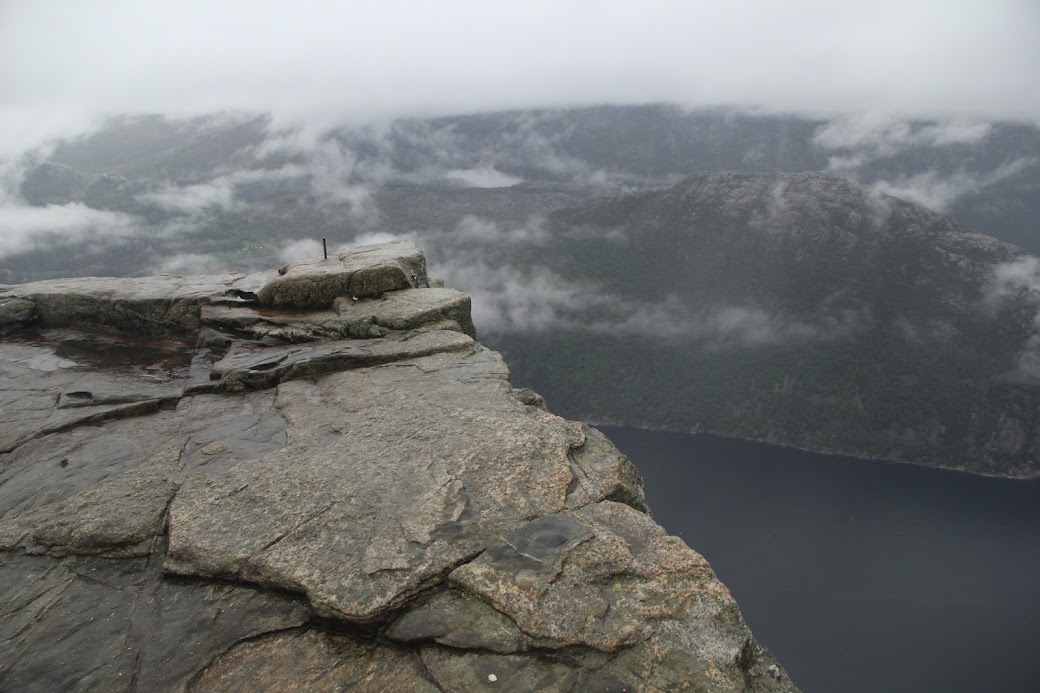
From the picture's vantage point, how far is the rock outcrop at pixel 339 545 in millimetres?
7586

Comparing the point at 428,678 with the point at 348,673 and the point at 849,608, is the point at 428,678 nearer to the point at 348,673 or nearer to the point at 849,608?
the point at 348,673

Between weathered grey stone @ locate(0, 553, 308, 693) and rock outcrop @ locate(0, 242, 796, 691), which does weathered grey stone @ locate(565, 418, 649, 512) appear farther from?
weathered grey stone @ locate(0, 553, 308, 693)

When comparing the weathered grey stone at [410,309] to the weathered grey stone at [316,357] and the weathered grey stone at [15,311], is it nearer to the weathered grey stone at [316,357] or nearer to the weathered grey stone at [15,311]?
the weathered grey stone at [316,357]

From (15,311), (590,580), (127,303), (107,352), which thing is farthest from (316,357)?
(15,311)

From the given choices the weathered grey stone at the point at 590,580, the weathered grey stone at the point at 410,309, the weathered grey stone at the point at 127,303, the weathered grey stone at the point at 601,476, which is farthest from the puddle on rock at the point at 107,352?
the weathered grey stone at the point at 590,580

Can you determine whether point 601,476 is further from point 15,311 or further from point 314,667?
point 15,311

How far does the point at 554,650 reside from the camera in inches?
295

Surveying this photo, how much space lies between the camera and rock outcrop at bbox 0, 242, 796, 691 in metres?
7.59

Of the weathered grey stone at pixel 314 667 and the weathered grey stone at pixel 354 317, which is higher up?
the weathered grey stone at pixel 354 317

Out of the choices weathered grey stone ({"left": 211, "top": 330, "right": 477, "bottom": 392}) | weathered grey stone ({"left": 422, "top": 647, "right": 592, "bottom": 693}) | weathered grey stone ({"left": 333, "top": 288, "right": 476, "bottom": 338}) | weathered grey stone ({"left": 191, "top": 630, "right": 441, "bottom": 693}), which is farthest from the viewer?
weathered grey stone ({"left": 333, "top": 288, "right": 476, "bottom": 338})

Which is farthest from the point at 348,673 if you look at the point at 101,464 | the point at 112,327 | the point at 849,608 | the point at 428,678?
the point at 849,608

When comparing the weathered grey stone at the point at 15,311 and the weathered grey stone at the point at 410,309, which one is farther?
the weathered grey stone at the point at 15,311

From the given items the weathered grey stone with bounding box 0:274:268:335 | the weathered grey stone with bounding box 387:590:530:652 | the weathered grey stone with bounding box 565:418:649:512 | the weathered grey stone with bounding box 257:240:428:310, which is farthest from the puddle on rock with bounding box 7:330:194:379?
the weathered grey stone with bounding box 387:590:530:652

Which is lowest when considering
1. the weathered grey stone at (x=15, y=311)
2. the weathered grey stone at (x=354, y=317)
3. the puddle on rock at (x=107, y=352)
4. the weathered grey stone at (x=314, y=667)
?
the puddle on rock at (x=107, y=352)
